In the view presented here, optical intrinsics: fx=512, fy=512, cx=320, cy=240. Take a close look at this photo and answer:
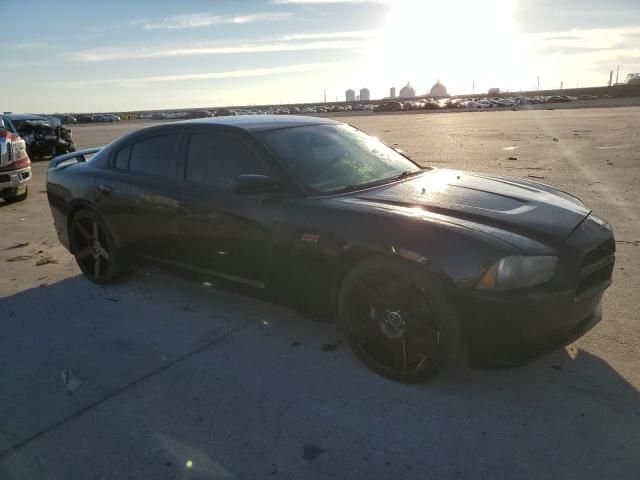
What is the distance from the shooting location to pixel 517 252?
8.57 ft

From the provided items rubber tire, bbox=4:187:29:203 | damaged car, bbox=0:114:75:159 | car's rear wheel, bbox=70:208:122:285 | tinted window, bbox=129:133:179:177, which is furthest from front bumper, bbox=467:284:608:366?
damaged car, bbox=0:114:75:159

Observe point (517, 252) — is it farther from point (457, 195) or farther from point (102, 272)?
point (102, 272)

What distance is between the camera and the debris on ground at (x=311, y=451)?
2.42 meters

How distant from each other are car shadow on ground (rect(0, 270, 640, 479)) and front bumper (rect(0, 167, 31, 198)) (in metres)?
5.92

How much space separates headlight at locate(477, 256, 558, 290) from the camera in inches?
102

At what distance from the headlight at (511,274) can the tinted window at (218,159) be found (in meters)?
1.69

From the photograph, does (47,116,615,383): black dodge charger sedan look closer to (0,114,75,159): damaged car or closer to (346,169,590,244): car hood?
(346,169,590,244): car hood

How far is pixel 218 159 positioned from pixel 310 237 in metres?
1.13

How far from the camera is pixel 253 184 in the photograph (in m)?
3.30

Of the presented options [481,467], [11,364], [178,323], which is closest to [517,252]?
[481,467]

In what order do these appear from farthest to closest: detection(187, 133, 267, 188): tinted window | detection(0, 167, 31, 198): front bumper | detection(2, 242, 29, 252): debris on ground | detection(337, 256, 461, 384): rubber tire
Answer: detection(0, 167, 31, 198): front bumper
detection(2, 242, 29, 252): debris on ground
detection(187, 133, 267, 188): tinted window
detection(337, 256, 461, 384): rubber tire

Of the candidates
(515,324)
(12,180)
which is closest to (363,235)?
(515,324)

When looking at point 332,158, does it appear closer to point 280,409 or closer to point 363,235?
point 363,235

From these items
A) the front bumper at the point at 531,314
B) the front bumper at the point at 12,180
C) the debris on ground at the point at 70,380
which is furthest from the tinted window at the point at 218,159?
the front bumper at the point at 12,180
